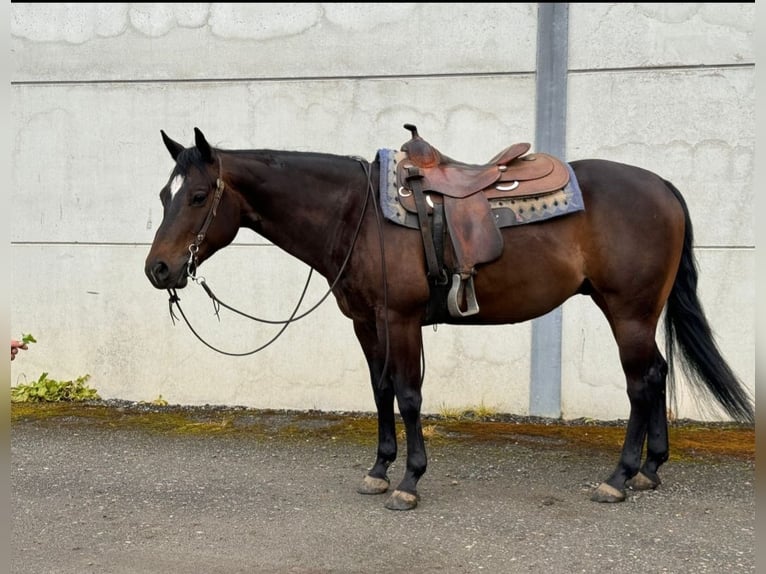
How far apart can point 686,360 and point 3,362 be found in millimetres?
3737

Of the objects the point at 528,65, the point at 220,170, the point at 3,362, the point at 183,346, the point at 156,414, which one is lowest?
the point at 156,414

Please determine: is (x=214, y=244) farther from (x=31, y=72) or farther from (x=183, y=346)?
(x=31, y=72)

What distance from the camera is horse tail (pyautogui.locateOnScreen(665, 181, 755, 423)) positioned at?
163 inches

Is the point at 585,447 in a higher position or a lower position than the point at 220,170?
lower

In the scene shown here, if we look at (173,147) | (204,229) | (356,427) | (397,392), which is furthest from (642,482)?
(173,147)

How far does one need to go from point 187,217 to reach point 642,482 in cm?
291

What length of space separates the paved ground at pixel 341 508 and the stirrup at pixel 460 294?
1.05 metres

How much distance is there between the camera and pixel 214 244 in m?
3.76

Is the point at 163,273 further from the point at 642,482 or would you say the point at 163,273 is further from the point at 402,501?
the point at 642,482

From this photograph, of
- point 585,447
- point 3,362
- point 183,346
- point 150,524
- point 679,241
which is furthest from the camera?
point 183,346

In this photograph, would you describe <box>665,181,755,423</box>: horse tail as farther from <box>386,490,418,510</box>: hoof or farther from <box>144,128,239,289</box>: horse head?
<box>144,128,239,289</box>: horse head

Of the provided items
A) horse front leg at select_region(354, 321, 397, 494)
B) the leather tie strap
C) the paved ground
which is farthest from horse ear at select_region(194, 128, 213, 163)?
the paved ground

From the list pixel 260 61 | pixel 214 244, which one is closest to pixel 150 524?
pixel 214 244

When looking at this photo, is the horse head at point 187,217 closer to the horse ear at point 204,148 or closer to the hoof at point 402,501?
the horse ear at point 204,148
